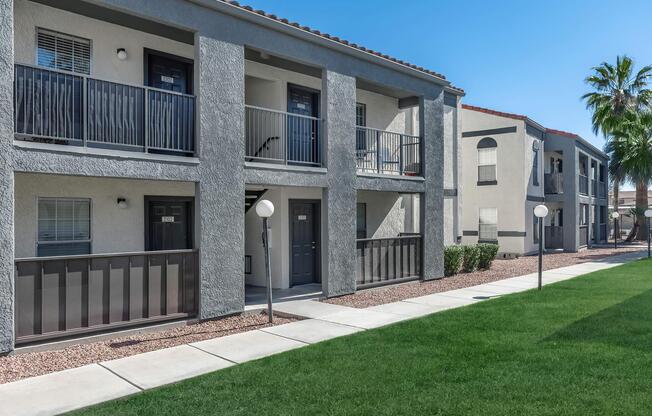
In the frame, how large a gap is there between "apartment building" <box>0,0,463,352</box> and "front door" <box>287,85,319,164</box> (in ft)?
0.16

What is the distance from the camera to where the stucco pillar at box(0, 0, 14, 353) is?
23.1ft

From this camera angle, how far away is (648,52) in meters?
27.7

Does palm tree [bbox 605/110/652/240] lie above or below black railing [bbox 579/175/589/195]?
above

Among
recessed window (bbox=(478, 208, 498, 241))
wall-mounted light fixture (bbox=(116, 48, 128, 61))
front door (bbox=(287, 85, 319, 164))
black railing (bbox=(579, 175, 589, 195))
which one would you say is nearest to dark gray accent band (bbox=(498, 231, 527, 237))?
recessed window (bbox=(478, 208, 498, 241))

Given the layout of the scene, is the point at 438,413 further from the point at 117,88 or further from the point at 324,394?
the point at 117,88

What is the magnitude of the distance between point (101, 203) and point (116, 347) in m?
3.34

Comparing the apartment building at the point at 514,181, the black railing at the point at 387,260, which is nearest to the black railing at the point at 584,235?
the apartment building at the point at 514,181

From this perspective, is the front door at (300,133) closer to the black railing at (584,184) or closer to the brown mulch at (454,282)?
the brown mulch at (454,282)

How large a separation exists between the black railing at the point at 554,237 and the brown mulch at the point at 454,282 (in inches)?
171

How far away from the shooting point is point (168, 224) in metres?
11.1

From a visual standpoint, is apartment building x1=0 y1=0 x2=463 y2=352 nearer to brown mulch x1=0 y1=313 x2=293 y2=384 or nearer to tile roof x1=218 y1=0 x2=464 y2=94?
tile roof x1=218 y1=0 x2=464 y2=94

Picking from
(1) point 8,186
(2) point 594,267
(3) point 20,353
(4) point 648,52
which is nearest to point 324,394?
(3) point 20,353

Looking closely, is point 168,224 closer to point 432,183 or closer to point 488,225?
point 432,183

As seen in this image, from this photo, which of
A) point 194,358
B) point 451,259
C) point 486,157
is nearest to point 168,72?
point 194,358
